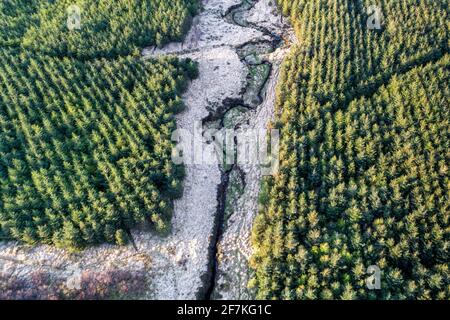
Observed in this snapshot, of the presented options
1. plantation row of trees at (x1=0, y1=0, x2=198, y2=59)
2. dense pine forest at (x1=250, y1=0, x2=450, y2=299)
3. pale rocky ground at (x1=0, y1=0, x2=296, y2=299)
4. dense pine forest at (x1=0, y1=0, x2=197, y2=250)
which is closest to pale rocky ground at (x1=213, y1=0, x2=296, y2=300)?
pale rocky ground at (x1=0, y1=0, x2=296, y2=299)

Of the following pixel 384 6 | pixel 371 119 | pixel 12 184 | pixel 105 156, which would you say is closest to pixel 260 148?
pixel 371 119

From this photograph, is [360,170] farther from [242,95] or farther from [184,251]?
[184,251]

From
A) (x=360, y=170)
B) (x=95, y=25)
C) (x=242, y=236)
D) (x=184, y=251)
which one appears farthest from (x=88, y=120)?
(x=360, y=170)

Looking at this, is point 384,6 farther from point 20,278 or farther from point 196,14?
point 20,278

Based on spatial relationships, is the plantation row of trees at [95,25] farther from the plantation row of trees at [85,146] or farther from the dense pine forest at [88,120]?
the plantation row of trees at [85,146]

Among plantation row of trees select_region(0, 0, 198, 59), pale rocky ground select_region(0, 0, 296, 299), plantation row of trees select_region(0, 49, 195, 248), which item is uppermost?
plantation row of trees select_region(0, 0, 198, 59)

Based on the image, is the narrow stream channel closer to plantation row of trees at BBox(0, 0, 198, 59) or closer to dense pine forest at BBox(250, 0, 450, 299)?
dense pine forest at BBox(250, 0, 450, 299)
